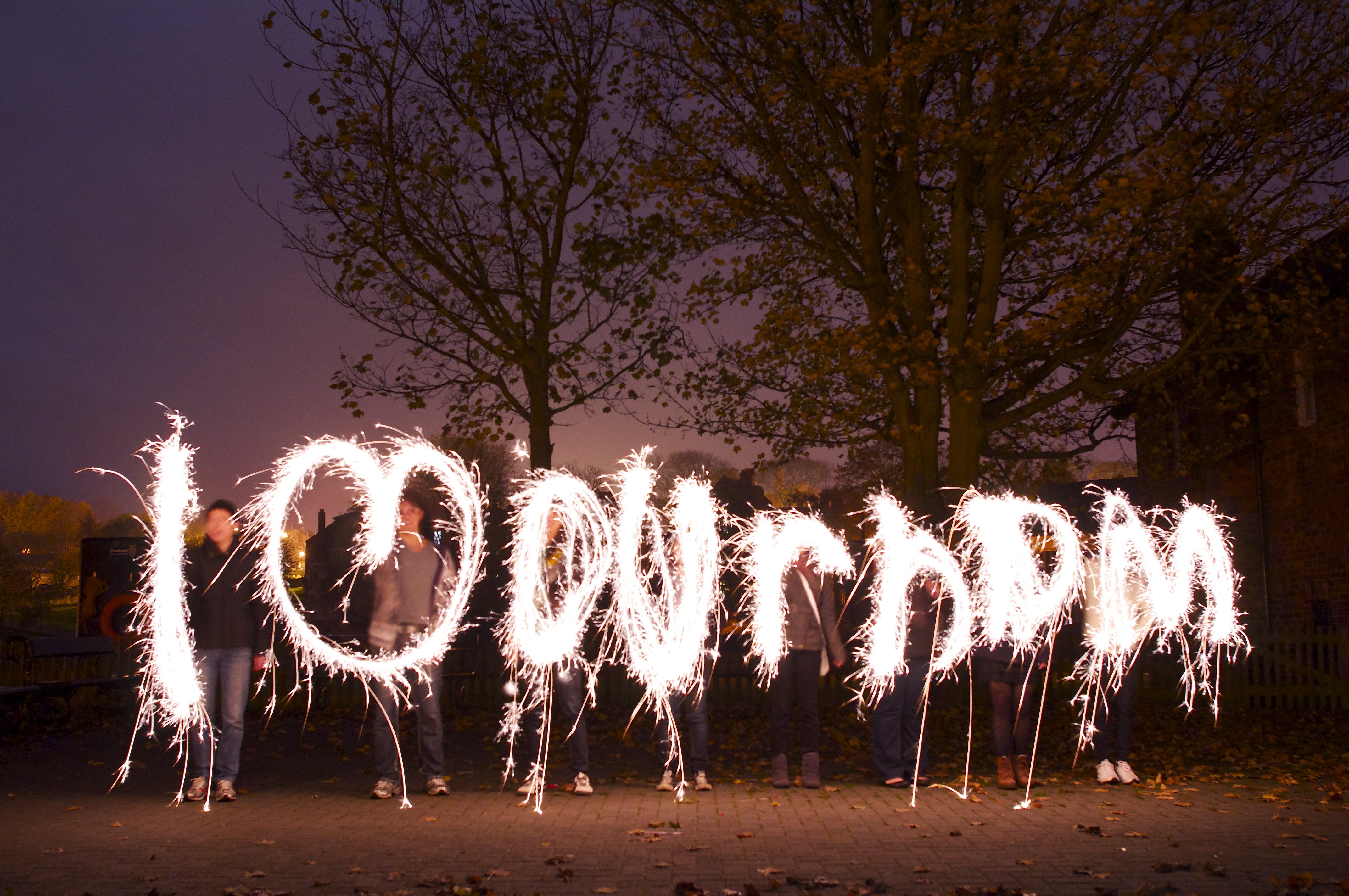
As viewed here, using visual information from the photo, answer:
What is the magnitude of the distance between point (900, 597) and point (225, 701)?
210 inches

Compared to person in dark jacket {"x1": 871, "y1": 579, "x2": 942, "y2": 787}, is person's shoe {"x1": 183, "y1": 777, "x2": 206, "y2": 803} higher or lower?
lower

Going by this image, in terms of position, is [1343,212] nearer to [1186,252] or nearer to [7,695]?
[1186,252]

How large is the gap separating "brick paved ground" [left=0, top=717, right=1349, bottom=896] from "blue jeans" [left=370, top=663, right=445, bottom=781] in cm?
29

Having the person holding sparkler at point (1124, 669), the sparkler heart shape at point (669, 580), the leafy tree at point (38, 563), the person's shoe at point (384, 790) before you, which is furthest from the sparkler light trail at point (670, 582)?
the leafy tree at point (38, 563)

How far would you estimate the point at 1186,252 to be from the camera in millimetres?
13703

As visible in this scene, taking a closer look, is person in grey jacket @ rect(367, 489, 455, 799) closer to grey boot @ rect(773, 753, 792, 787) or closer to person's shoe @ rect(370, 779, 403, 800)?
person's shoe @ rect(370, 779, 403, 800)

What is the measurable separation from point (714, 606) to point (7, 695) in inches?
342

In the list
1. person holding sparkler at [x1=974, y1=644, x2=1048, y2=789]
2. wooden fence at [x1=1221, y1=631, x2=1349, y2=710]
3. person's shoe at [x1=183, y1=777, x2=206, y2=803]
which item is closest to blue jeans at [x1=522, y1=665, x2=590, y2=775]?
person's shoe at [x1=183, y1=777, x2=206, y2=803]

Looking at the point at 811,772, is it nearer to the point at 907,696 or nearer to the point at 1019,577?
the point at 907,696

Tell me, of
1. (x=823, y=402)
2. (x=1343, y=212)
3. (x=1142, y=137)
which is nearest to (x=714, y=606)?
(x=823, y=402)

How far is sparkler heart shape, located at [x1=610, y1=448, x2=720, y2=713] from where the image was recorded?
26.7ft

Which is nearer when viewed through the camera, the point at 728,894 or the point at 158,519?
the point at 728,894

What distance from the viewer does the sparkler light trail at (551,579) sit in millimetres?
7957

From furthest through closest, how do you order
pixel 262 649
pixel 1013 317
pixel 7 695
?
1. pixel 1013 317
2. pixel 7 695
3. pixel 262 649
